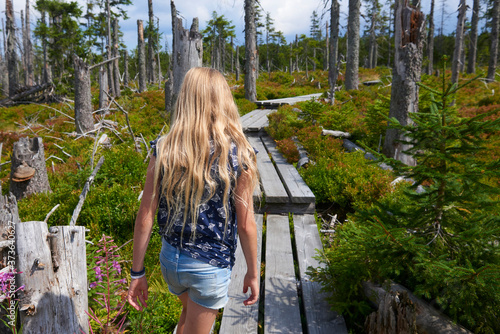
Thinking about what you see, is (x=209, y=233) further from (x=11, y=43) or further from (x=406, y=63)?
(x=11, y=43)

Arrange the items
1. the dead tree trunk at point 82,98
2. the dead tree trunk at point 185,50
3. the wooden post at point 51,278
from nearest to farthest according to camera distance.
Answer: the wooden post at point 51,278 → the dead tree trunk at point 185,50 → the dead tree trunk at point 82,98

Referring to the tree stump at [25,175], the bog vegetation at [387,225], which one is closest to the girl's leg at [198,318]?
the bog vegetation at [387,225]

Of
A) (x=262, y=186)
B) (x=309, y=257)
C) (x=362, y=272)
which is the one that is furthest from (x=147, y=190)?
(x=262, y=186)

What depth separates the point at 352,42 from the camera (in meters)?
15.7

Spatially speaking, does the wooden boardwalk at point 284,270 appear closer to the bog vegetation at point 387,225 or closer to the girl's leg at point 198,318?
the bog vegetation at point 387,225

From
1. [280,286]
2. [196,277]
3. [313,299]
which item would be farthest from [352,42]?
[196,277]

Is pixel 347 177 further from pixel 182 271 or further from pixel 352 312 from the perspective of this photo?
pixel 182 271

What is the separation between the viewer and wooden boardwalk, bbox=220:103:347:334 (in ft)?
9.20

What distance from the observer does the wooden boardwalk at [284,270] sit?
280 cm

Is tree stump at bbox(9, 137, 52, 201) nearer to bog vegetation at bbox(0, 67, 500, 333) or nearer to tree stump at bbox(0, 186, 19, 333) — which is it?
bog vegetation at bbox(0, 67, 500, 333)

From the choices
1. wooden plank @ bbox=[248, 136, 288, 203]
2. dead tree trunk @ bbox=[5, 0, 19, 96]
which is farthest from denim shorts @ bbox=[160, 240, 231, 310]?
dead tree trunk @ bbox=[5, 0, 19, 96]

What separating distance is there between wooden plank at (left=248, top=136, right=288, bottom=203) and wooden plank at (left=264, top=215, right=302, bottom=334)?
584mm

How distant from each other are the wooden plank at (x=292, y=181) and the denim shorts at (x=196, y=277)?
3265 mm

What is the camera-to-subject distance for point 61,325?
8.46ft
